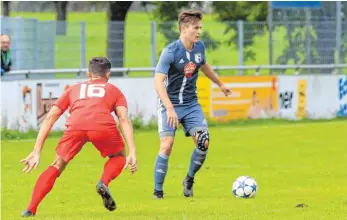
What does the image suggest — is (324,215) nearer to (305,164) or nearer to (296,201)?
(296,201)

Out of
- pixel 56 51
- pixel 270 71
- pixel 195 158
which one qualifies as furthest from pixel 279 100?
pixel 195 158

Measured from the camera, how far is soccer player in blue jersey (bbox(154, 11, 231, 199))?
1229cm

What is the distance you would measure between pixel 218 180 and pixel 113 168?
4578 millimetres

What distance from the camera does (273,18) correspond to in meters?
30.0

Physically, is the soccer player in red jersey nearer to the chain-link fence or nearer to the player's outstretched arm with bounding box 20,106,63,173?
the player's outstretched arm with bounding box 20,106,63,173

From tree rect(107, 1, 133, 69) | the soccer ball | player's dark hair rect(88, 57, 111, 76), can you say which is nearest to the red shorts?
player's dark hair rect(88, 57, 111, 76)

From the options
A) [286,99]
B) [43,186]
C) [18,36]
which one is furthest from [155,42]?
[43,186]

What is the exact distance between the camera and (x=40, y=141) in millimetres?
10148

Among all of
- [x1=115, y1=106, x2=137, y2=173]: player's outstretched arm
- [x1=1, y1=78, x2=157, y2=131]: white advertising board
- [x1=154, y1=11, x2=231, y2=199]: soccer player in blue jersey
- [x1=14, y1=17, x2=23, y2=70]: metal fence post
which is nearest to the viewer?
[x1=115, y1=106, x2=137, y2=173]: player's outstretched arm

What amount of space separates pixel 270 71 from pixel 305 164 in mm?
11013

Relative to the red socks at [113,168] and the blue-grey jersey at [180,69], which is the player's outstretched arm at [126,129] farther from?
the blue-grey jersey at [180,69]

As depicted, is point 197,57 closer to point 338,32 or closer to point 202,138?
point 202,138

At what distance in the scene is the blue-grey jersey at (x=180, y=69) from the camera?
12398 millimetres

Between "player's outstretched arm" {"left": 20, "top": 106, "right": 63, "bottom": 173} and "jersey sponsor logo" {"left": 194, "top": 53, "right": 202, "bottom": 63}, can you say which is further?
"jersey sponsor logo" {"left": 194, "top": 53, "right": 202, "bottom": 63}
